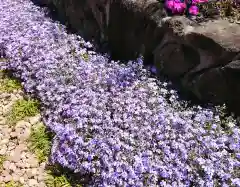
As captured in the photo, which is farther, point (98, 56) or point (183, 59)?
point (98, 56)

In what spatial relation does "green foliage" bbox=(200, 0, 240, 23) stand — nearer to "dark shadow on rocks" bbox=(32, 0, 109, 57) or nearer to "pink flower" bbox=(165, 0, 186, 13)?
"pink flower" bbox=(165, 0, 186, 13)

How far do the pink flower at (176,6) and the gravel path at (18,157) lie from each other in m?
2.37

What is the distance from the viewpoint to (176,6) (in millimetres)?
5484

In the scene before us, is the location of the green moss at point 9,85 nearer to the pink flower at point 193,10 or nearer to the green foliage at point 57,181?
the green foliage at point 57,181

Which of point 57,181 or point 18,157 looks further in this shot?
point 18,157

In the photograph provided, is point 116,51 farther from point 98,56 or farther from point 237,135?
point 237,135

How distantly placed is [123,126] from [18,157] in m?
1.45

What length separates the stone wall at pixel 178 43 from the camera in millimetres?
4927

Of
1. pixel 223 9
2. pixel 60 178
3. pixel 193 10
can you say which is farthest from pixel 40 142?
pixel 223 9

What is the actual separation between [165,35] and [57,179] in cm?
229

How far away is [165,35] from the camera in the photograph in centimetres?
552

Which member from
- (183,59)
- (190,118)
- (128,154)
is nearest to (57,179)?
(128,154)

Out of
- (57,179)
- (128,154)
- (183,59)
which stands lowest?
(57,179)

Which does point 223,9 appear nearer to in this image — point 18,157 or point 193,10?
point 193,10
